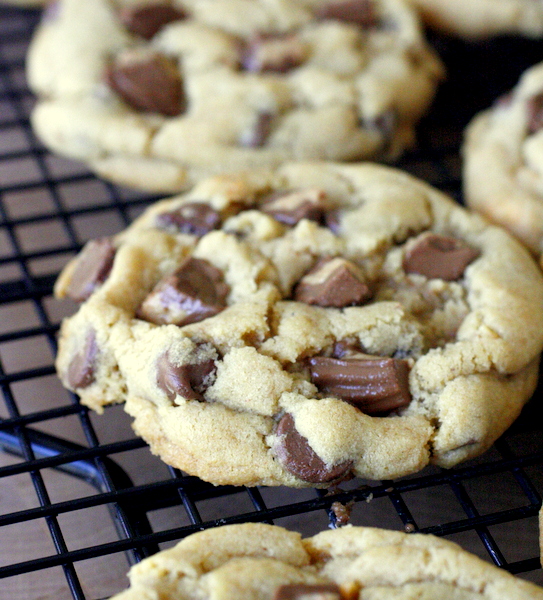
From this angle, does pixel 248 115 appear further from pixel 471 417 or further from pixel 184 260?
pixel 471 417

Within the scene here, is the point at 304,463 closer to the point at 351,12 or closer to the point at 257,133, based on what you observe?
the point at 257,133

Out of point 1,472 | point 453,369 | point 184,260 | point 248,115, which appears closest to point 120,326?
point 184,260

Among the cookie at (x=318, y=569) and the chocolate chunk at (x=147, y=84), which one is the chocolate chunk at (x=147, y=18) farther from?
the cookie at (x=318, y=569)

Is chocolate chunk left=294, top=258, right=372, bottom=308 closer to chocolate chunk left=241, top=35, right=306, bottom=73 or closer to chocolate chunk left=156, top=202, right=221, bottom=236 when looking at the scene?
chocolate chunk left=156, top=202, right=221, bottom=236

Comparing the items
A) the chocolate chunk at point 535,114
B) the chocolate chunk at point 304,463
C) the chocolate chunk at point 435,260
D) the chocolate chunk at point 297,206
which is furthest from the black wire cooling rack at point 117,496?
the chocolate chunk at point 535,114


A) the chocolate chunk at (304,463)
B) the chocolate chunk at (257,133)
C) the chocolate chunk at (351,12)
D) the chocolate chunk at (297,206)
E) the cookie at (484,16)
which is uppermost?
the cookie at (484,16)

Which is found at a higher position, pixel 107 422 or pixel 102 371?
pixel 102 371

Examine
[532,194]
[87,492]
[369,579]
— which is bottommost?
[87,492]
